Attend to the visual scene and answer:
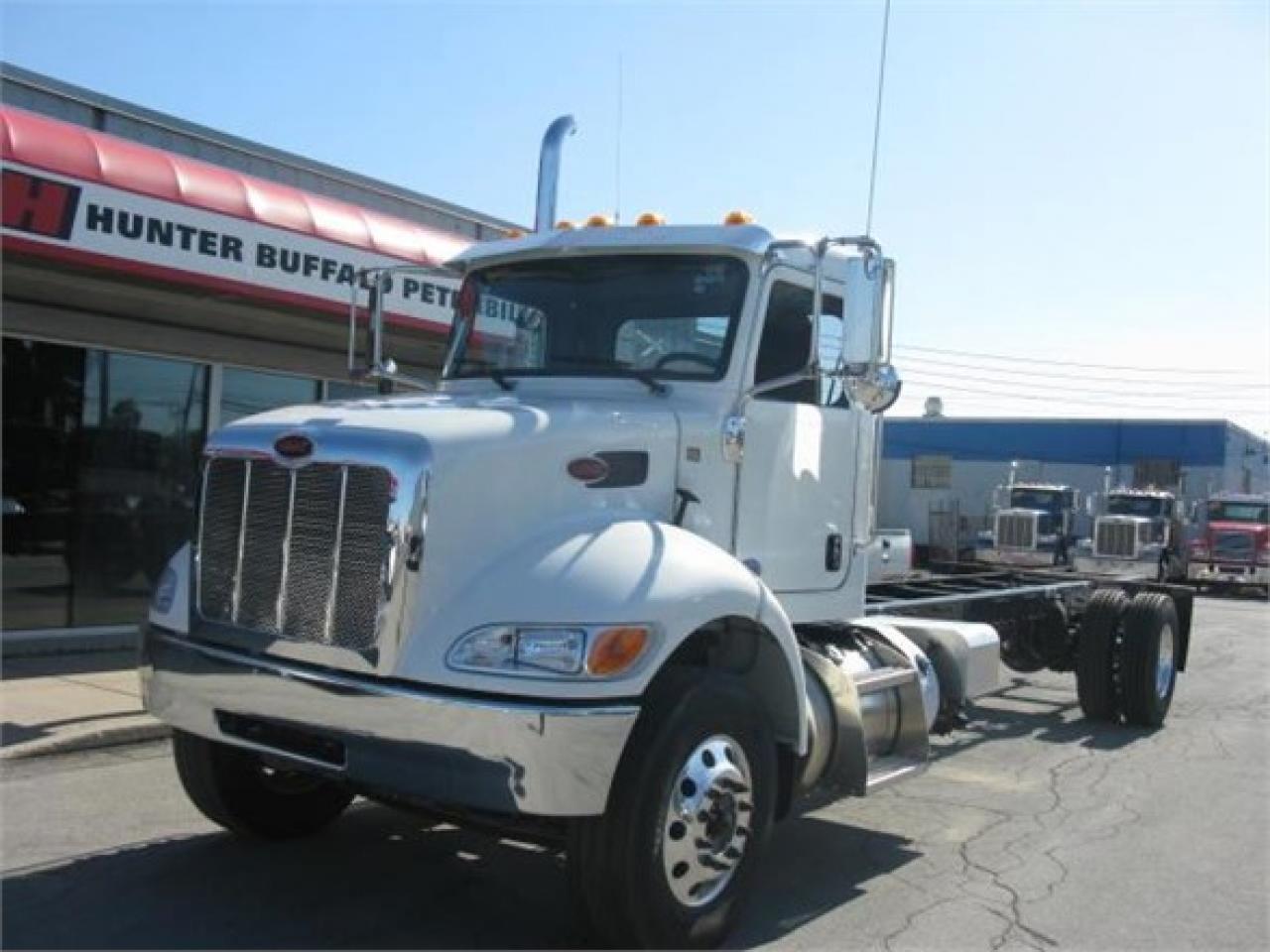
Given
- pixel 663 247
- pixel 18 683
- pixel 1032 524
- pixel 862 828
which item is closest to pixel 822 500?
pixel 663 247

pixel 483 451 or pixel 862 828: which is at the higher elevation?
pixel 483 451

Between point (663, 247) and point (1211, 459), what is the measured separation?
154 ft

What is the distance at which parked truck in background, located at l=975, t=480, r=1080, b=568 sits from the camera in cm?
2927

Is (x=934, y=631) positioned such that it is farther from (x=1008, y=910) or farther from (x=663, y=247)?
(x=663, y=247)

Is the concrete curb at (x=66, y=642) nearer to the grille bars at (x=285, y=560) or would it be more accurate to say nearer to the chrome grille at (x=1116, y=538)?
the grille bars at (x=285, y=560)

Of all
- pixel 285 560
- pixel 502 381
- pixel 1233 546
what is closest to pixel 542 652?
pixel 285 560

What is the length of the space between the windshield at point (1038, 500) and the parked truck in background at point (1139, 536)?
1153mm

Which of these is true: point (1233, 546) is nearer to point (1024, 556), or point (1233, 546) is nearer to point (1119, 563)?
point (1119, 563)

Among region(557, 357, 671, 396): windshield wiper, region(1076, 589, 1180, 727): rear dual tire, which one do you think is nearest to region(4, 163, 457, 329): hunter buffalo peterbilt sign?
region(557, 357, 671, 396): windshield wiper

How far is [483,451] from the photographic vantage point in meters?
4.22

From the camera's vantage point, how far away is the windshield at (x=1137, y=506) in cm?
3219

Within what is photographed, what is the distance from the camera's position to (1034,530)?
2931cm

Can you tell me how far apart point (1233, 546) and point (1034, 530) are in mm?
7337

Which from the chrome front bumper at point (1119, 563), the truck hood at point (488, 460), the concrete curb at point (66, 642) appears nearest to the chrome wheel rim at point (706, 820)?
the truck hood at point (488, 460)
